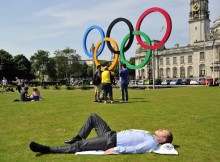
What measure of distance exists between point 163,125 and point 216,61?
7871cm

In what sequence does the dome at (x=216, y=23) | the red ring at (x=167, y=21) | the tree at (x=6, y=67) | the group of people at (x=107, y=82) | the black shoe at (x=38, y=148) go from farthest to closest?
the dome at (x=216, y=23) < the tree at (x=6, y=67) < the red ring at (x=167, y=21) < the group of people at (x=107, y=82) < the black shoe at (x=38, y=148)

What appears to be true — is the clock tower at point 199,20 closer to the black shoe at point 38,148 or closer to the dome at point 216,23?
the dome at point 216,23

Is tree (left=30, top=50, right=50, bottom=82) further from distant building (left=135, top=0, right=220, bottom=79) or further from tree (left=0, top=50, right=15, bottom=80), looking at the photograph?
distant building (left=135, top=0, right=220, bottom=79)

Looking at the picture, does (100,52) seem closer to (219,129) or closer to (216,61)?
(219,129)

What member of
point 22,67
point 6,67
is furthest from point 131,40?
point 22,67

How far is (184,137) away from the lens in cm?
595

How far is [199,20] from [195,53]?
11914 mm

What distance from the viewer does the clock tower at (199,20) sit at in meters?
91.3

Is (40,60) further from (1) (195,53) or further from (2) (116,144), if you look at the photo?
(2) (116,144)

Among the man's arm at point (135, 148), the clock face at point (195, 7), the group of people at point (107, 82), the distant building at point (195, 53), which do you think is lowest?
the man's arm at point (135, 148)

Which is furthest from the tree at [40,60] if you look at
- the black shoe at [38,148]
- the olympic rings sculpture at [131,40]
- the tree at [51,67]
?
the black shoe at [38,148]

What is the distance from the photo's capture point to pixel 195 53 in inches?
3501

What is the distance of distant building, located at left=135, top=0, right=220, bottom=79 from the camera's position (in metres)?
83.8

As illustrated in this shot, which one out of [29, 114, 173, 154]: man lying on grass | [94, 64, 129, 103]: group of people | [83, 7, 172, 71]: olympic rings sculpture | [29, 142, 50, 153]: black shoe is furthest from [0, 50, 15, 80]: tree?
[29, 114, 173, 154]: man lying on grass
